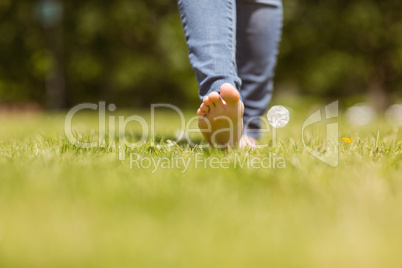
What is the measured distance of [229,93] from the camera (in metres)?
1.66

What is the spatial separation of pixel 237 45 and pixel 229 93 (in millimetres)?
764

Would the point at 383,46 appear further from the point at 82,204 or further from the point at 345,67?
the point at 82,204

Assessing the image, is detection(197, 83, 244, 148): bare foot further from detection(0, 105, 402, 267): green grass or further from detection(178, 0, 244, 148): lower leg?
detection(0, 105, 402, 267): green grass

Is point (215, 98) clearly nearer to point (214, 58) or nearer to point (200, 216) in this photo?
point (214, 58)

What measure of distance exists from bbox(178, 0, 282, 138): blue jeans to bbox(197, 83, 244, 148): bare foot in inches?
3.9

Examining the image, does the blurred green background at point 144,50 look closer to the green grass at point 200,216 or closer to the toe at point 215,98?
the toe at point 215,98

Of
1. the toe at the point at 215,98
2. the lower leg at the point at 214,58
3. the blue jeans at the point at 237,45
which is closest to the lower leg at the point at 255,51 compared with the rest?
the blue jeans at the point at 237,45

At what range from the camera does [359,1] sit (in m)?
11.3

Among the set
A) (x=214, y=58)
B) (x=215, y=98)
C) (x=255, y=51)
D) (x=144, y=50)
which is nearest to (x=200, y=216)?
(x=215, y=98)

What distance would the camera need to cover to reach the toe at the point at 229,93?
5.43 feet

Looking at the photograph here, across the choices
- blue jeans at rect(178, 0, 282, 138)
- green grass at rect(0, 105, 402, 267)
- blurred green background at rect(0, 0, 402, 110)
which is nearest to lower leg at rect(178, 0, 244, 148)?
blue jeans at rect(178, 0, 282, 138)

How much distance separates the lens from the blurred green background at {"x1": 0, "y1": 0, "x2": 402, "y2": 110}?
11.5 meters

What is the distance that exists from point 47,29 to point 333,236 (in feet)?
46.6

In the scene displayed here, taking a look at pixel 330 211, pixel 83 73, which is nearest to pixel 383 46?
pixel 83 73
